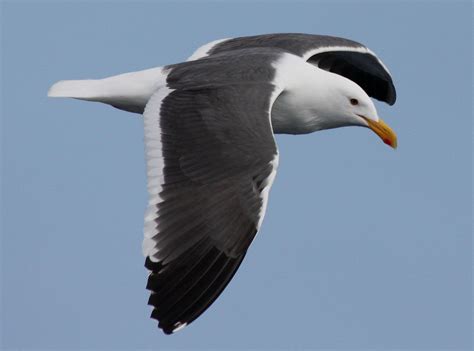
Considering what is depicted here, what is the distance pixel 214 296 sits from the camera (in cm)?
1101

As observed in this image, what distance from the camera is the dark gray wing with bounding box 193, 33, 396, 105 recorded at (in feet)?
47.6

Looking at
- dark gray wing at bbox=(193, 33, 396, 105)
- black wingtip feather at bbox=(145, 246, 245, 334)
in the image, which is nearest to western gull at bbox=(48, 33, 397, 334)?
black wingtip feather at bbox=(145, 246, 245, 334)

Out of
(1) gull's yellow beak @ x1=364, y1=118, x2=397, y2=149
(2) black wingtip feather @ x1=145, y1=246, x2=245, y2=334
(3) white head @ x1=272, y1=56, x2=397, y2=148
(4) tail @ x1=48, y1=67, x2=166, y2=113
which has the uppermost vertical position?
(4) tail @ x1=48, y1=67, x2=166, y2=113

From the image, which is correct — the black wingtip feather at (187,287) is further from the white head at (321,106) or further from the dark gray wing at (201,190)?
the white head at (321,106)

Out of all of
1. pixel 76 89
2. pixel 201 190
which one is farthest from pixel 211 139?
pixel 76 89

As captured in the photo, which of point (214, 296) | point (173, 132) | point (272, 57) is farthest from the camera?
point (272, 57)

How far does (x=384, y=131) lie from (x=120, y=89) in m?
2.65

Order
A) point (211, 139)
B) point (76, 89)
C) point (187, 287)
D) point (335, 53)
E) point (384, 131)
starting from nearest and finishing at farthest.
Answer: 1. point (187, 287)
2. point (211, 139)
3. point (384, 131)
4. point (76, 89)
5. point (335, 53)

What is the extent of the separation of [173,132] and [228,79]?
0.92 m

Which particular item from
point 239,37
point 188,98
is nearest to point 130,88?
point 188,98

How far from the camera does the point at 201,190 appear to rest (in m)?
11.3

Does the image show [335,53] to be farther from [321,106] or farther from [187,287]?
[187,287]

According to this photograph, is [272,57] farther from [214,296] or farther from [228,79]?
[214,296]

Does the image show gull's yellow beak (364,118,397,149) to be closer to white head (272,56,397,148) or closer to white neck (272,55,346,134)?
white head (272,56,397,148)
